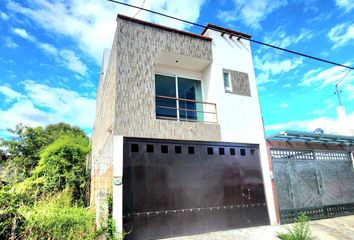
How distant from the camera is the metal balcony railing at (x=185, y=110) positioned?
6.96 m

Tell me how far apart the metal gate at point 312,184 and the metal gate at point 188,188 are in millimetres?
902

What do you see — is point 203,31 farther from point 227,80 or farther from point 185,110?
point 185,110

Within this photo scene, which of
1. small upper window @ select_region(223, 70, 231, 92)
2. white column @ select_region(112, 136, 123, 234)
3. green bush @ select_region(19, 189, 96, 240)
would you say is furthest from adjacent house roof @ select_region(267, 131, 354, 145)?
green bush @ select_region(19, 189, 96, 240)

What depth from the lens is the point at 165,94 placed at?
7.48 meters

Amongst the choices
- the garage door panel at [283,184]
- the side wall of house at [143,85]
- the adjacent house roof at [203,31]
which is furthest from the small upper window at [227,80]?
the garage door panel at [283,184]

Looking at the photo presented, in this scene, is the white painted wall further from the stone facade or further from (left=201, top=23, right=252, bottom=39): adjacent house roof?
the stone facade

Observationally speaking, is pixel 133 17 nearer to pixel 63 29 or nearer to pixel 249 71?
pixel 63 29

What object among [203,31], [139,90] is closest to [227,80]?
[203,31]

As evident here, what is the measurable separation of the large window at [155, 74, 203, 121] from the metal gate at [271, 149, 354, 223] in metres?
3.37

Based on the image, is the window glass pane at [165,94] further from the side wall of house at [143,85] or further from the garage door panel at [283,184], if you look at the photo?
the garage door panel at [283,184]

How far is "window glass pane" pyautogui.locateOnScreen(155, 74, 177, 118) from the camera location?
6965mm

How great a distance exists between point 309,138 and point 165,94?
5.81 meters

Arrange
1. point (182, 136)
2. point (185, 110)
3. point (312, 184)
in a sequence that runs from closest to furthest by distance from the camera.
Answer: point (182, 136), point (185, 110), point (312, 184)

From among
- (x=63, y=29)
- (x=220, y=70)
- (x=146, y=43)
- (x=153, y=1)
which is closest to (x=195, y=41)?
(x=220, y=70)
